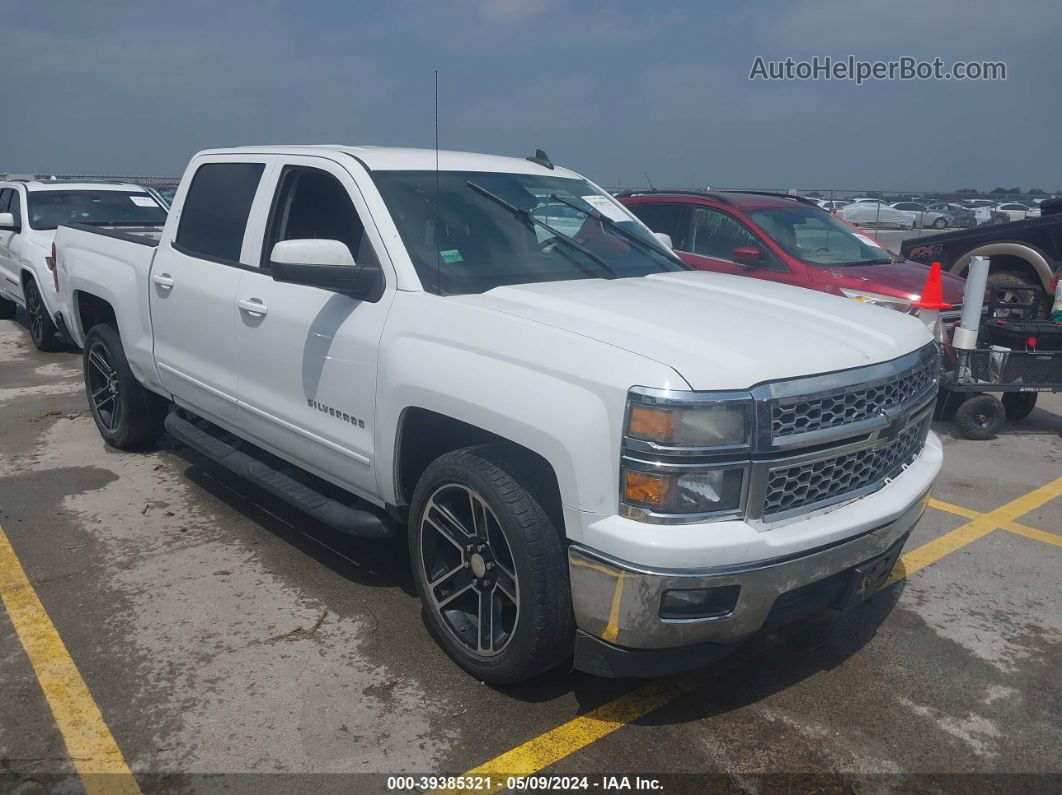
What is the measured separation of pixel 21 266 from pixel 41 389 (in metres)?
2.24

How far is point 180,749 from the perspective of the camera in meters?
2.93

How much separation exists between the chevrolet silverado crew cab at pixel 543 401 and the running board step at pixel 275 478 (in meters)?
0.02

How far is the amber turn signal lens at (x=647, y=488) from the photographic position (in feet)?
8.61

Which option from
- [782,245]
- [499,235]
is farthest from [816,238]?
[499,235]

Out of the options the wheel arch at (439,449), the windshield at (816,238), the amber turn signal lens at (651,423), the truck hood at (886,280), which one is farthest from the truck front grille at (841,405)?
the windshield at (816,238)

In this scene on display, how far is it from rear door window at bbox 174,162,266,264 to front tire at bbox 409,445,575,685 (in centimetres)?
192

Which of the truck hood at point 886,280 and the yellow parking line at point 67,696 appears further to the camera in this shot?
the truck hood at point 886,280

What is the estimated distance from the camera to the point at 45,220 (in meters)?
9.59

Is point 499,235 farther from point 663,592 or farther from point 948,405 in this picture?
point 948,405

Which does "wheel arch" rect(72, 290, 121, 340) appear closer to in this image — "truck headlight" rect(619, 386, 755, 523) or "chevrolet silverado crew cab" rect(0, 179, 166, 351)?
"chevrolet silverado crew cab" rect(0, 179, 166, 351)

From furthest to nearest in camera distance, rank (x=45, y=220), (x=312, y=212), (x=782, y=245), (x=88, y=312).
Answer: (x=45, y=220) → (x=782, y=245) → (x=88, y=312) → (x=312, y=212)

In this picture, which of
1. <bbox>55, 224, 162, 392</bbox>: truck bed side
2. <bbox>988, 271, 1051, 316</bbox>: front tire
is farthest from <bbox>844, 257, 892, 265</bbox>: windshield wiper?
<bbox>55, 224, 162, 392</bbox>: truck bed side

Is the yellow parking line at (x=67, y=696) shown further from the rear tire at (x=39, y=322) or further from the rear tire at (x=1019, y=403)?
the rear tire at (x=1019, y=403)

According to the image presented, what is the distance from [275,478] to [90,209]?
275 inches
